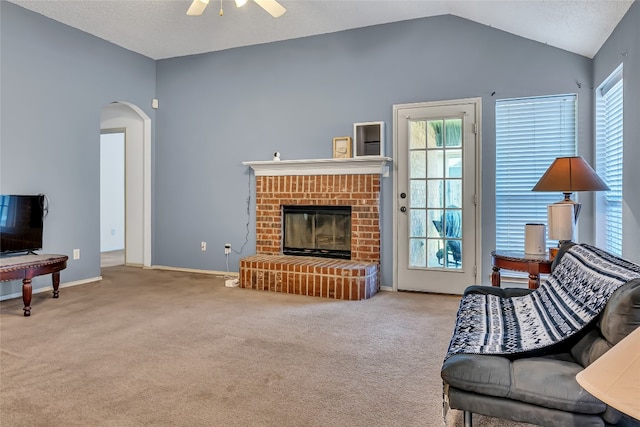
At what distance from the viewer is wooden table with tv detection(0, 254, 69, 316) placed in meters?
3.54

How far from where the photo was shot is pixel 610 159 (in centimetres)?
359

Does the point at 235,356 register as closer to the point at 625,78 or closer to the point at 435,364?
the point at 435,364

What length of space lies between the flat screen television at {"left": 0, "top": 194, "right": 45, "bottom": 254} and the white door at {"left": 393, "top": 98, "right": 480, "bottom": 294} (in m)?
3.65

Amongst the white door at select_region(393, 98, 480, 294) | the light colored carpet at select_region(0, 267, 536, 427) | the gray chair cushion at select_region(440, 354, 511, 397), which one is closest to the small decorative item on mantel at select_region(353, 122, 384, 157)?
the white door at select_region(393, 98, 480, 294)

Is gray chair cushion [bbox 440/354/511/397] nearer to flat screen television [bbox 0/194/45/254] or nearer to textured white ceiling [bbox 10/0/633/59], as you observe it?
textured white ceiling [bbox 10/0/633/59]

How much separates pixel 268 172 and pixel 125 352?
2791 mm

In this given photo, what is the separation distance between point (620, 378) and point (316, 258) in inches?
164

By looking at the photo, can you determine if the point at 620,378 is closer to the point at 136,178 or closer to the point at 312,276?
the point at 312,276

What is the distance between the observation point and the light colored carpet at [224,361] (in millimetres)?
2020

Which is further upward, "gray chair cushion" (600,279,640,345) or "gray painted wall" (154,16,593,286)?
"gray painted wall" (154,16,593,286)

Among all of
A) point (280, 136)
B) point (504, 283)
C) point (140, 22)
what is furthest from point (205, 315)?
point (140, 22)

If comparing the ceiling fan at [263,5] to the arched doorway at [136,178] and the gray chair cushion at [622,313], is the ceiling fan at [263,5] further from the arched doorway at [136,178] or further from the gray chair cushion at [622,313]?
the gray chair cushion at [622,313]

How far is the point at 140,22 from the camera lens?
15.3 ft

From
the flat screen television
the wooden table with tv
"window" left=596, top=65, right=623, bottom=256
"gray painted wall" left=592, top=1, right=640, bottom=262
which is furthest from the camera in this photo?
the flat screen television
